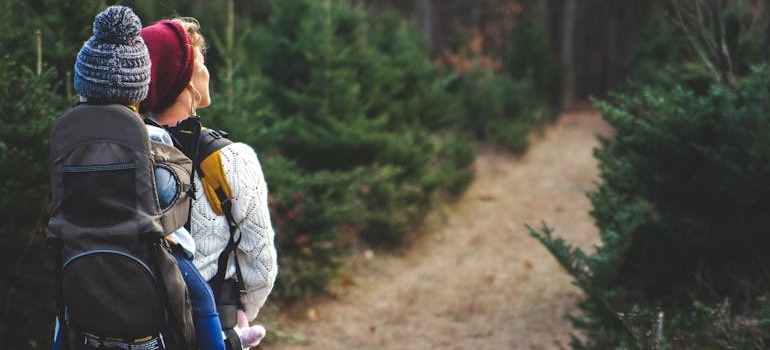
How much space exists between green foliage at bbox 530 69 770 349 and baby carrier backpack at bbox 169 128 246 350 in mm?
2539

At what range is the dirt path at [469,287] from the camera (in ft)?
22.2

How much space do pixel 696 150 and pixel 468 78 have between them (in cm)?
1029

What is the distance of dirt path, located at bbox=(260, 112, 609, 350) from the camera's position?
6.77m

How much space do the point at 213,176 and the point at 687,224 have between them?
3481 mm

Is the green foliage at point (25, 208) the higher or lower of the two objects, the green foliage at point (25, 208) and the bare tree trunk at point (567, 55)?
the lower

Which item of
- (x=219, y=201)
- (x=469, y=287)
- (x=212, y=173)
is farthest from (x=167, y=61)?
(x=469, y=287)

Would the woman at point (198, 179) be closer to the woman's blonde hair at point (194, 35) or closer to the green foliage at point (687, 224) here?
the woman's blonde hair at point (194, 35)

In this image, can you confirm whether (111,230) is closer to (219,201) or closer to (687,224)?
(219,201)

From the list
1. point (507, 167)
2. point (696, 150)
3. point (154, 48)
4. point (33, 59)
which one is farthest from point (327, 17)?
point (507, 167)

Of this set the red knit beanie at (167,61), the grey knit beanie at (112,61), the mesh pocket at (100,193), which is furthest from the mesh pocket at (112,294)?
the red knit beanie at (167,61)

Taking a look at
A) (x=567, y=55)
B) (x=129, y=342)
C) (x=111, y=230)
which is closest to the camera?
(x=111, y=230)

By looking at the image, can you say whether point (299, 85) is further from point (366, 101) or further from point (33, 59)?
point (33, 59)

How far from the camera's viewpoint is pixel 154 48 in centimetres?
263

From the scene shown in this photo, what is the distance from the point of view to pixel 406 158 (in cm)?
945
